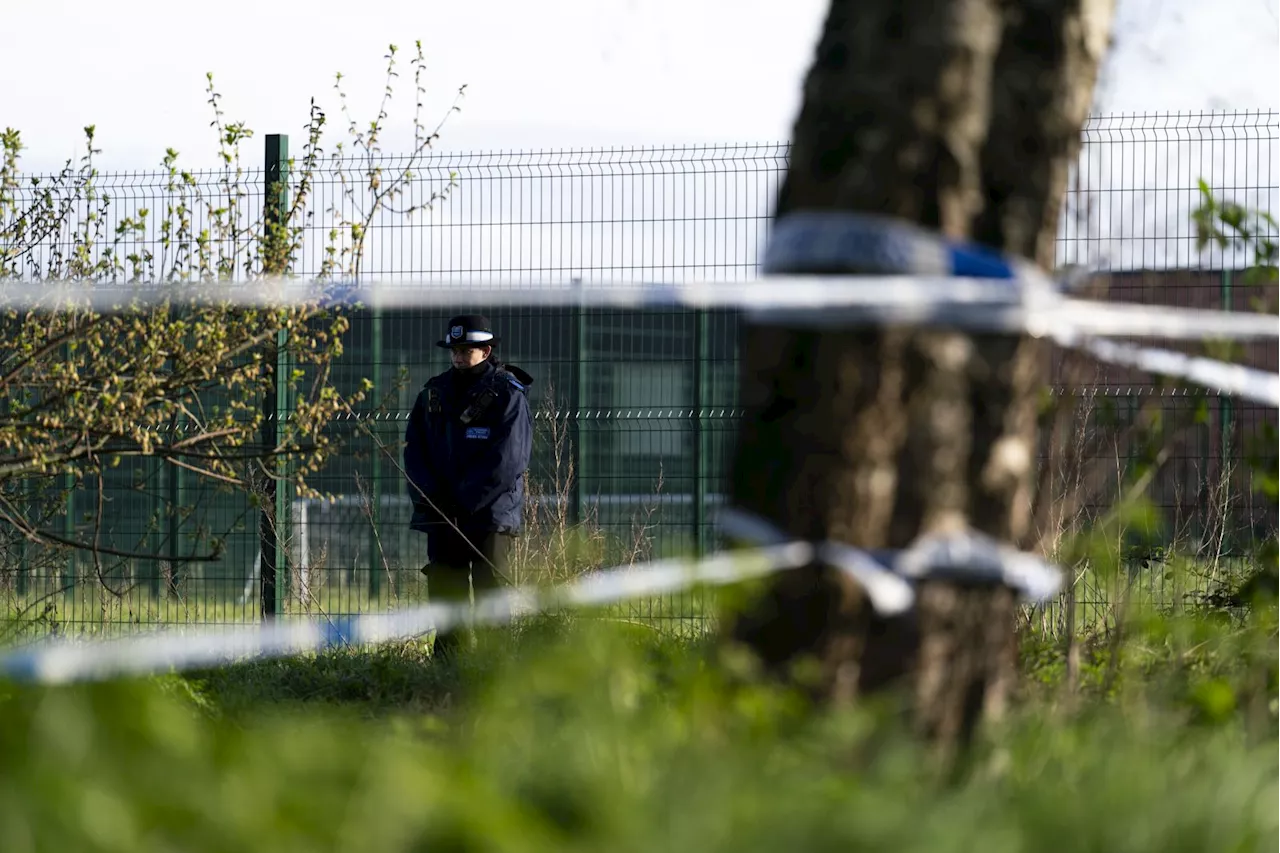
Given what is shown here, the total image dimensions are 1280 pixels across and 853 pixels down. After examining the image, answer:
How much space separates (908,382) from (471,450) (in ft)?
16.3

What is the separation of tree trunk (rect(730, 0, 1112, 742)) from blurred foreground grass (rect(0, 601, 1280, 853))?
0.52 feet

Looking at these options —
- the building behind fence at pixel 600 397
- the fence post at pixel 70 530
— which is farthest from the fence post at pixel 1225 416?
the fence post at pixel 70 530

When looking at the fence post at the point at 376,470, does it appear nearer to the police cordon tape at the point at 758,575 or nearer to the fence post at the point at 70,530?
the fence post at the point at 70,530

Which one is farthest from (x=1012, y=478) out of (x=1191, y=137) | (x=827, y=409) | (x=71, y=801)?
(x=1191, y=137)

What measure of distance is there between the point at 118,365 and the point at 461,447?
70.7 inches

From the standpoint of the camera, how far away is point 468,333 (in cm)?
721

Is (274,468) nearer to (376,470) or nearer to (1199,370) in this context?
(376,470)

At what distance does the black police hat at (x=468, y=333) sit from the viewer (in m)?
7.21

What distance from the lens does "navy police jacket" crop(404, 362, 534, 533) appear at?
7211 mm

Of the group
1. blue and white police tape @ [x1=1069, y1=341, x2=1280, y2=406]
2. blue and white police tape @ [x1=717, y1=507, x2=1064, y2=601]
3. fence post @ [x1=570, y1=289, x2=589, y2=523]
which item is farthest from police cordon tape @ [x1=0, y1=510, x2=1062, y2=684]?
fence post @ [x1=570, y1=289, x2=589, y2=523]

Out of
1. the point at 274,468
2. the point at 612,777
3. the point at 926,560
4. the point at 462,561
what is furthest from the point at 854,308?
the point at 274,468

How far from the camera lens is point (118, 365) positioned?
6.01 metres

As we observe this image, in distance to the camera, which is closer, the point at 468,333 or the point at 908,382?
the point at 908,382

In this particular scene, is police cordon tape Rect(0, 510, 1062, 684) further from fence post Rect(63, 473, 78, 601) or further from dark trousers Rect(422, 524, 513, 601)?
fence post Rect(63, 473, 78, 601)
